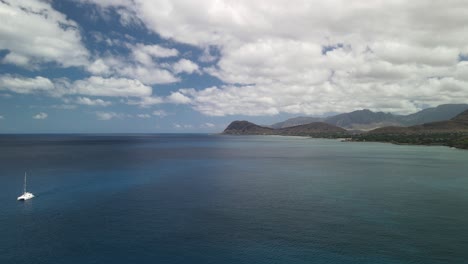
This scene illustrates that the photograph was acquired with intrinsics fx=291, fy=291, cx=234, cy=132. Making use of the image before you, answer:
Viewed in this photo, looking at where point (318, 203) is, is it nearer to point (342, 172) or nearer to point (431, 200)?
point (431, 200)

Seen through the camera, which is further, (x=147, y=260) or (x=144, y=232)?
(x=144, y=232)

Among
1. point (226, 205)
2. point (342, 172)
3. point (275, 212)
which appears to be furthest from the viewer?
point (342, 172)

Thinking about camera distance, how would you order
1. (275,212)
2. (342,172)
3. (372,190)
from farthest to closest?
(342,172) → (372,190) → (275,212)

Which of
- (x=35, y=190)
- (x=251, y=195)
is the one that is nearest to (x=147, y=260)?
(x=251, y=195)

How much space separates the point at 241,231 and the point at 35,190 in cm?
5442

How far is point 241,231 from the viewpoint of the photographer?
41.0 metres

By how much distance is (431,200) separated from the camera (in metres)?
57.7

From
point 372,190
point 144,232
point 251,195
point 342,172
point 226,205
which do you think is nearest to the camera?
point 144,232

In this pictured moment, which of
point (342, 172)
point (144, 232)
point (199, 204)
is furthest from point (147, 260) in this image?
point (342, 172)

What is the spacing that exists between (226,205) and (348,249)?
24.4m

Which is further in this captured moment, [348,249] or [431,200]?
[431,200]

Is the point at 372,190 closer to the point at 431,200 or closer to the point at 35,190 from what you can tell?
the point at 431,200

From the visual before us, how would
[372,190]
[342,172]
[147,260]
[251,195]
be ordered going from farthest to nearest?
[342,172] → [372,190] → [251,195] → [147,260]

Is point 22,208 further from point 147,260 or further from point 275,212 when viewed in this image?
point 275,212
